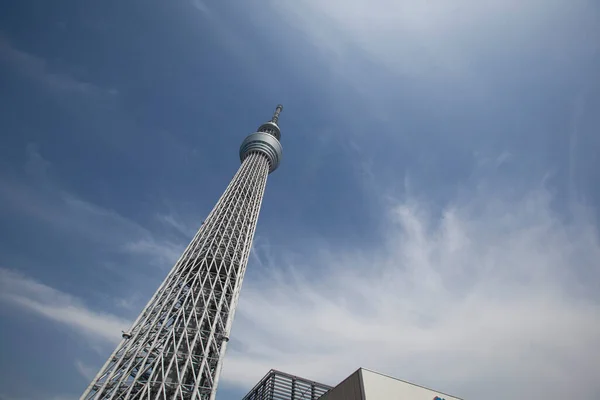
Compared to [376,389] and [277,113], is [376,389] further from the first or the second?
[277,113]

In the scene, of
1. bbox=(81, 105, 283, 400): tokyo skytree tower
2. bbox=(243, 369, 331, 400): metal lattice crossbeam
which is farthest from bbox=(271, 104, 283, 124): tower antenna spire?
bbox=(243, 369, 331, 400): metal lattice crossbeam

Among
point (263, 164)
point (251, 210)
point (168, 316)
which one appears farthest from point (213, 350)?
point (263, 164)

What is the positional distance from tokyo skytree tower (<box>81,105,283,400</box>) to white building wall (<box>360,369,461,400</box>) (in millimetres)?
18257

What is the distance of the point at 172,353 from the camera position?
3052 cm

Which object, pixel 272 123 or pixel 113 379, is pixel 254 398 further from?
pixel 272 123

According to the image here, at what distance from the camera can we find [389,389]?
20.2 metres

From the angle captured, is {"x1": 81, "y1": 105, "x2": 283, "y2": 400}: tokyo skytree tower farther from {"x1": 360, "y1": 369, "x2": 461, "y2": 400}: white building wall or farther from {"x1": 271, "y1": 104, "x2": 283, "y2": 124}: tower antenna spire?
Answer: {"x1": 271, "y1": 104, "x2": 283, "y2": 124}: tower antenna spire

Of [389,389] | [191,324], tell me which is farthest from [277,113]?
[389,389]

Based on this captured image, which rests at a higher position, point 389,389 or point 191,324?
point 191,324

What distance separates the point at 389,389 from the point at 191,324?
79.5 feet

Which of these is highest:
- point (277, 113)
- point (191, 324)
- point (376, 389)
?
point (277, 113)

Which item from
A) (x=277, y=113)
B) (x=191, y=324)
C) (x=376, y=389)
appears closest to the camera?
(x=376, y=389)

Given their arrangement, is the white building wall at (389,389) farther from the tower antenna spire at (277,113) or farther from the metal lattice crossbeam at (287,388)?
the tower antenna spire at (277,113)

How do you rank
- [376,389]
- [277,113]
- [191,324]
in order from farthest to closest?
[277,113]
[191,324]
[376,389]
